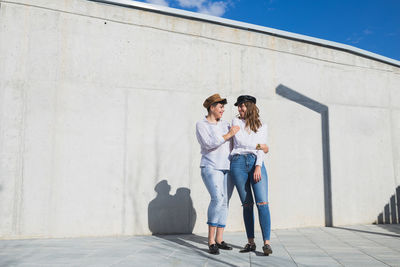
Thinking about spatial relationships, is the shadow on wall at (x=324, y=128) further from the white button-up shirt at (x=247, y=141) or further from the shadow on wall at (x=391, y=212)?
the white button-up shirt at (x=247, y=141)

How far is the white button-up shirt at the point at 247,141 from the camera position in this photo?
129 inches

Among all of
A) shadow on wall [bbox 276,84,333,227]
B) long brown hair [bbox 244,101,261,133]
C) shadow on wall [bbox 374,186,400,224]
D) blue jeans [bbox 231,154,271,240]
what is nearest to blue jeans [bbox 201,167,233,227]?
blue jeans [bbox 231,154,271,240]

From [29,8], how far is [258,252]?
4.01 meters

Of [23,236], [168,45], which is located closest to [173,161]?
[168,45]

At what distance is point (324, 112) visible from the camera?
537cm

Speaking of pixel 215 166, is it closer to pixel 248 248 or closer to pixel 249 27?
pixel 248 248

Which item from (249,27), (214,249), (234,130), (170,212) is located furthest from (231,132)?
(249,27)

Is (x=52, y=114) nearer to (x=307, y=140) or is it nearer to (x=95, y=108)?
(x=95, y=108)

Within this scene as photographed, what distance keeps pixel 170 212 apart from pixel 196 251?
3.91 ft

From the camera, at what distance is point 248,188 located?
332cm

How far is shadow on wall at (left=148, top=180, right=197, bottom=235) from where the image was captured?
14.5ft

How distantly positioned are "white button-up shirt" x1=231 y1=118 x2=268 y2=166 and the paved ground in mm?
978

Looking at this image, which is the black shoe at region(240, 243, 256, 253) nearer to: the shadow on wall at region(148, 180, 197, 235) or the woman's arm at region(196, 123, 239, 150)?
the woman's arm at region(196, 123, 239, 150)

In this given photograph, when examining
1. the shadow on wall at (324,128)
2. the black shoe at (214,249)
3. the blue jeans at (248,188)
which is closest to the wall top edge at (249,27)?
the shadow on wall at (324,128)
